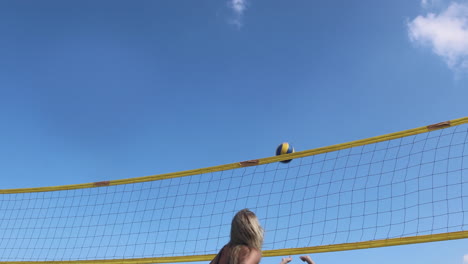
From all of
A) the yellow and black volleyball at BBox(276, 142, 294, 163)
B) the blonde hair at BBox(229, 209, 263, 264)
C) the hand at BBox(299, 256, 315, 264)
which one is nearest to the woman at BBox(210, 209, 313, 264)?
the blonde hair at BBox(229, 209, 263, 264)

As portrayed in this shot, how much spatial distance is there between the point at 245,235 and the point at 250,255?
92 mm

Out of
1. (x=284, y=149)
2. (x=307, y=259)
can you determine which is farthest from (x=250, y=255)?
(x=284, y=149)

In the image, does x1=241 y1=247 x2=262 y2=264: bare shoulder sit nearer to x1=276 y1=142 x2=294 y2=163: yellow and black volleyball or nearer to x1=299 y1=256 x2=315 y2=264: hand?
x1=299 y1=256 x2=315 y2=264: hand

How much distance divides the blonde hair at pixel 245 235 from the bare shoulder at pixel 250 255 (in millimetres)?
15

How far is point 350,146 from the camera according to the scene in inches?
216

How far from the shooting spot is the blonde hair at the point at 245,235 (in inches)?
71.7

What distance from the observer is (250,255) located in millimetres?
1790

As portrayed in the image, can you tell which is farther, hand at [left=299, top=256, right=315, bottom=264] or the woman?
hand at [left=299, top=256, right=315, bottom=264]

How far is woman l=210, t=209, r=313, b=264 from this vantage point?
1.79 m

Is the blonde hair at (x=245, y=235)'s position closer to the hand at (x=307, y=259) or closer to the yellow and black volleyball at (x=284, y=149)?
the hand at (x=307, y=259)

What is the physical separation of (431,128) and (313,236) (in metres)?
2.03

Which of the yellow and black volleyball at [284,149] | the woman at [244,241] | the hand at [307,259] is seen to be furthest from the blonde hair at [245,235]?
the yellow and black volleyball at [284,149]

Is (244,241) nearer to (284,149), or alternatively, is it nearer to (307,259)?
(307,259)

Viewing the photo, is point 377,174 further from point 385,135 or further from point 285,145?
point 285,145
